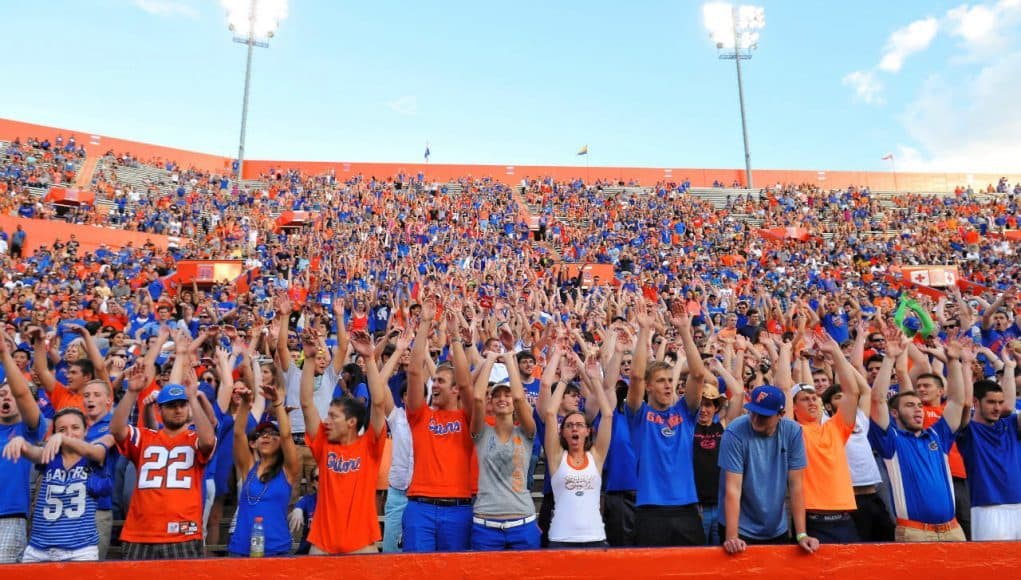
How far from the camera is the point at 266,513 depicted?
4.37m

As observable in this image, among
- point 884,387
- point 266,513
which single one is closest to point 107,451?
point 266,513

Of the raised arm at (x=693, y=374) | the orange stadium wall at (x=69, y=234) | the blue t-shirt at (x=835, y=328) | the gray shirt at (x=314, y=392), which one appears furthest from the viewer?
the orange stadium wall at (x=69, y=234)

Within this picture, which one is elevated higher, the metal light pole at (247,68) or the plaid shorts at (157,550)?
the metal light pole at (247,68)

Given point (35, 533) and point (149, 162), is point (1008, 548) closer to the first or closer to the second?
point (35, 533)

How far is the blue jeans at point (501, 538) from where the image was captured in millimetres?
4246

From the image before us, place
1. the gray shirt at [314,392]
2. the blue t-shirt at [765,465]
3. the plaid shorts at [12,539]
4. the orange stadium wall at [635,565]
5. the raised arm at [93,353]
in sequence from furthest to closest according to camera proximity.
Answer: the gray shirt at [314,392] → the raised arm at [93,353] → the plaid shorts at [12,539] → the blue t-shirt at [765,465] → the orange stadium wall at [635,565]

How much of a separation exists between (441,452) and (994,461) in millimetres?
4061

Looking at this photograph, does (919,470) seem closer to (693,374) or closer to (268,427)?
(693,374)

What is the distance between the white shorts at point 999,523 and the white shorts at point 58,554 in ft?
20.5

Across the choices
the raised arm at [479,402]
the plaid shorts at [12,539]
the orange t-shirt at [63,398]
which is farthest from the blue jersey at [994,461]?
the orange t-shirt at [63,398]

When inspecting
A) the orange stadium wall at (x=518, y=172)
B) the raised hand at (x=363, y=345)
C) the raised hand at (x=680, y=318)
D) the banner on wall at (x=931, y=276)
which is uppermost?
the orange stadium wall at (x=518, y=172)

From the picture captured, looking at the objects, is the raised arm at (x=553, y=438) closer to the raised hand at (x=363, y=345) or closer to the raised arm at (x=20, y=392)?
the raised hand at (x=363, y=345)

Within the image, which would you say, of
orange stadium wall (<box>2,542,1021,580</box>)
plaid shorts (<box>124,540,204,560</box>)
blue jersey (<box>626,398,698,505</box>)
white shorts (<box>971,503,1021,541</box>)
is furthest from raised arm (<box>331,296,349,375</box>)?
white shorts (<box>971,503,1021,541</box>)

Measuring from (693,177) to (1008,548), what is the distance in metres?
36.7
